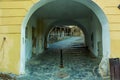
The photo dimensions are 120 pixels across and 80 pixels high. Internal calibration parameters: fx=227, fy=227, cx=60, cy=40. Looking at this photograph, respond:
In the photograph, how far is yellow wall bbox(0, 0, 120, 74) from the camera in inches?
282

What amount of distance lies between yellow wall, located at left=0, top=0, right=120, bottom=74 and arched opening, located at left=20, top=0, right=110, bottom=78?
187mm

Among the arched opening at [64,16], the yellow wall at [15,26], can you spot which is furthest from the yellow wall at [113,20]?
the arched opening at [64,16]

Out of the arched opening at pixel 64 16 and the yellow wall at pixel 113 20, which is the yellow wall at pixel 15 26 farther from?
the arched opening at pixel 64 16

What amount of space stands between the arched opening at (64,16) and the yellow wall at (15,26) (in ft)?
0.61

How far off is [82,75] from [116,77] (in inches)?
54.2

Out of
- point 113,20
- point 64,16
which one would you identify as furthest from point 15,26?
point 64,16

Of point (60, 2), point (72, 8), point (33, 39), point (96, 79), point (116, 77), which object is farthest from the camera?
point (33, 39)

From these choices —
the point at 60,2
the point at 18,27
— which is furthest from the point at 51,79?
the point at 60,2

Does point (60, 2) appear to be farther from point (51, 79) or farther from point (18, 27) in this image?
point (51, 79)

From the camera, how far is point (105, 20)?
7293 mm

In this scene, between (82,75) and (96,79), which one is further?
(82,75)

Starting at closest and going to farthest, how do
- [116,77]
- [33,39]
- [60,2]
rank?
[116,77]
[60,2]
[33,39]

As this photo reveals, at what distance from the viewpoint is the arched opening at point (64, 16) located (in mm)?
7395

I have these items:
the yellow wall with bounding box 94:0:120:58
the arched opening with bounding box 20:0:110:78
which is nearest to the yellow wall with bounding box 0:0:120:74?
the yellow wall with bounding box 94:0:120:58
